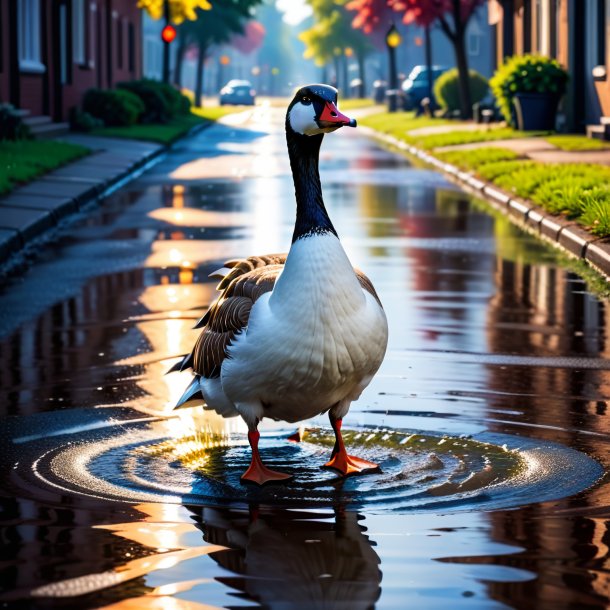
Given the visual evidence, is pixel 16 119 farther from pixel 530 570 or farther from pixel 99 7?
pixel 530 570

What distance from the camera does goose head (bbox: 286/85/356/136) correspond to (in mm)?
5602

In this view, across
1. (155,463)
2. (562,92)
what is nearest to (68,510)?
(155,463)

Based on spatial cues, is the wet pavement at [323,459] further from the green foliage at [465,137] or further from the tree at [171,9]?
the tree at [171,9]

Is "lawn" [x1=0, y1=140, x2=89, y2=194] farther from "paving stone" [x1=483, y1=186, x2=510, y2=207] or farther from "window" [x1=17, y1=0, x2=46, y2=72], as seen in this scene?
"paving stone" [x1=483, y1=186, x2=510, y2=207]

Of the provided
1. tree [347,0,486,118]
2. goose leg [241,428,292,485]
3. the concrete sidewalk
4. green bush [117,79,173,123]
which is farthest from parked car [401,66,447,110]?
goose leg [241,428,292,485]

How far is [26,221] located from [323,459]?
33.7 feet

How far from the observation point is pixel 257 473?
5.82 m

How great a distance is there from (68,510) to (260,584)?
3.80 feet

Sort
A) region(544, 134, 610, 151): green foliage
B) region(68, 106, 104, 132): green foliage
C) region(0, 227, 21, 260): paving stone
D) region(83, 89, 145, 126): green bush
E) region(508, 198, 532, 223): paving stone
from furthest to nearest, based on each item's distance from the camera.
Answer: region(83, 89, 145, 126): green bush → region(68, 106, 104, 132): green foliage → region(544, 134, 610, 151): green foliage → region(508, 198, 532, 223): paving stone → region(0, 227, 21, 260): paving stone

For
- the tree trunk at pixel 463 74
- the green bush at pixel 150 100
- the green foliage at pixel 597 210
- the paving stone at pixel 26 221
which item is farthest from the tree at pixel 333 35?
the green foliage at pixel 597 210

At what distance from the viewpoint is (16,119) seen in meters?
29.4

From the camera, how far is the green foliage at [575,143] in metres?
27.2

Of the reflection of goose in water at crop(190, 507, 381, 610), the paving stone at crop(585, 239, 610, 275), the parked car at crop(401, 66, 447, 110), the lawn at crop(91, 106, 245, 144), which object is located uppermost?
the parked car at crop(401, 66, 447, 110)

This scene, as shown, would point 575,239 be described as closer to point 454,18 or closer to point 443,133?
point 443,133
